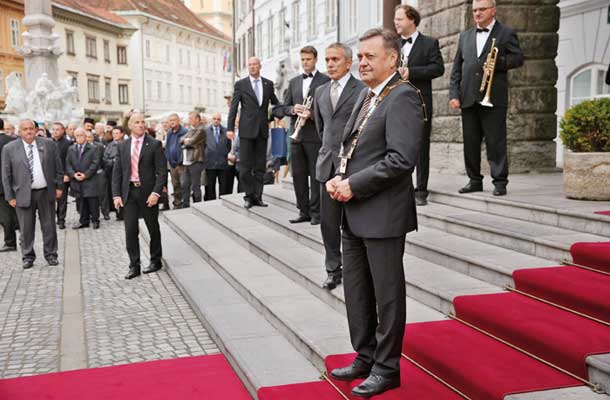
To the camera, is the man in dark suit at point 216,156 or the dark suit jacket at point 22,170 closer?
the dark suit jacket at point 22,170

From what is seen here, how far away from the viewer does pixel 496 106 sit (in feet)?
26.6

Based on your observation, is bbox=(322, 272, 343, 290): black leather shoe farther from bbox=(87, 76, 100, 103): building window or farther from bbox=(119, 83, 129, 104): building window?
bbox=(119, 83, 129, 104): building window

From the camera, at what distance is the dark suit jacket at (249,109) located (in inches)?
424

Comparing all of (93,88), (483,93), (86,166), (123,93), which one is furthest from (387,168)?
(123,93)

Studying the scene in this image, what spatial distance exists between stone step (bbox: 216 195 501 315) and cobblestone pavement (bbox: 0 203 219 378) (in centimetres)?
117

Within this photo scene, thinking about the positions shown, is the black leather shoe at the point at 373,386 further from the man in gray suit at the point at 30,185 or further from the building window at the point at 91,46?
the building window at the point at 91,46

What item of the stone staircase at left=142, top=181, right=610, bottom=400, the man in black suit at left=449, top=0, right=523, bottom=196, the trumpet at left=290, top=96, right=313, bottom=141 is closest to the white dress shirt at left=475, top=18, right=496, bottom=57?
the man in black suit at left=449, top=0, right=523, bottom=196

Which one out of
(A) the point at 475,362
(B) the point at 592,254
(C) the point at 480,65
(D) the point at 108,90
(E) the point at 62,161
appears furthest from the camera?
(D) the point at 108,90

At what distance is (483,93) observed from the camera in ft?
26.5

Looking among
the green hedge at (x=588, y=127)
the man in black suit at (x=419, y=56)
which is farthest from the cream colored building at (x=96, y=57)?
the green hedge at (x=588, y=127)

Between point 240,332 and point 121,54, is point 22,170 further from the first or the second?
point 121,54

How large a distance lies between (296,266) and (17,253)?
6171 millimetres

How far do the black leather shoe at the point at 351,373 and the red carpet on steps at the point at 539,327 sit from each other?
3.13 feet

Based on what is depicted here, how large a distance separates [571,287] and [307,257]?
3540 mm
